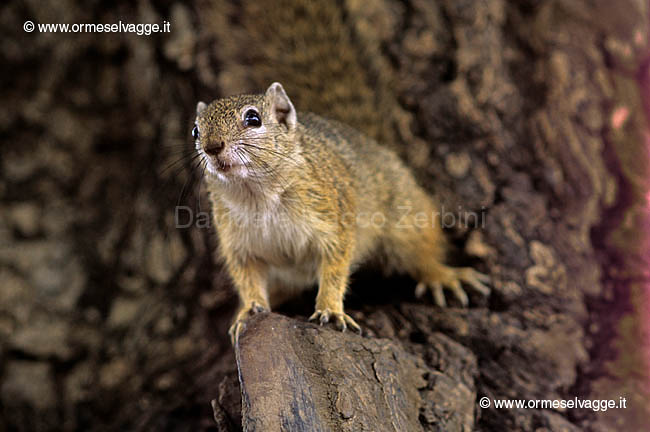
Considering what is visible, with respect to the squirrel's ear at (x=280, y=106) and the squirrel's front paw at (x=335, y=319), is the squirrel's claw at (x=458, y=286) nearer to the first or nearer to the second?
the squirrel's front paw at (x=335, y=319)

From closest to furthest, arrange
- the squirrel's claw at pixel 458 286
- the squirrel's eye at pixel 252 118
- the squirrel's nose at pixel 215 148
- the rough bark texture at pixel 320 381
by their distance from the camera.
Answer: the rough bark texture at pixel 320 381 → the squirrel's nose at pixel 215 148 → the squirrel's eye at pixel 252 118 → the squirrel's claw at pixel 458 286

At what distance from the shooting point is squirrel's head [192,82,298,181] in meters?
2.21

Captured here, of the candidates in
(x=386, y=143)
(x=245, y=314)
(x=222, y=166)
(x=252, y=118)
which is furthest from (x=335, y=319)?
(x=386, y=143)

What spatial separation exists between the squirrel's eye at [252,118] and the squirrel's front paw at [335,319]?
2.80 feet

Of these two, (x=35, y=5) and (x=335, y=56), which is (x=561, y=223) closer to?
(x=335, y=56)

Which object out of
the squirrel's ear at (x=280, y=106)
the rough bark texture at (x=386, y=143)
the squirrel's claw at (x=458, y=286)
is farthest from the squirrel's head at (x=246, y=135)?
the squirrel's claw at (x=458, y=286)

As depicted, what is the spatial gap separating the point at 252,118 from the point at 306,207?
493mm

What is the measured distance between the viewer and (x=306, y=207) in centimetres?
260

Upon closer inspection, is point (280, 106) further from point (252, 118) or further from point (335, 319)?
point (335, 319)

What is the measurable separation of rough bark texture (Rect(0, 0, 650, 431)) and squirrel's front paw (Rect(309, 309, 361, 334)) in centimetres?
16

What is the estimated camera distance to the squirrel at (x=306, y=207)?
2367 millimetres

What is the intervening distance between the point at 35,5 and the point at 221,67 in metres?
1.44

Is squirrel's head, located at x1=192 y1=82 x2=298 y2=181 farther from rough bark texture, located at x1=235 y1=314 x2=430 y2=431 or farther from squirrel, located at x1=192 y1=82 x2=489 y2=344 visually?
rough bark texture, located at x1=235 y1=314 x2=430 y2=431

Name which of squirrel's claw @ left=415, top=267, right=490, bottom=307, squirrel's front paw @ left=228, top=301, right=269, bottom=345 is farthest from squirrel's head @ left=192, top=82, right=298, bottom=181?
squirrel's claw @ left=415, top=267, right=490, bottom=307
